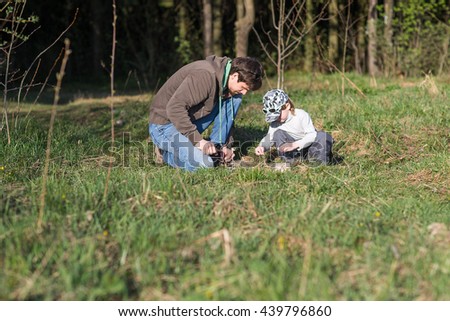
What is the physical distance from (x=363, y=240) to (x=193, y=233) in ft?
2.99

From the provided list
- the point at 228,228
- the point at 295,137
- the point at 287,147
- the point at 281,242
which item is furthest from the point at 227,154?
the point at 281,242

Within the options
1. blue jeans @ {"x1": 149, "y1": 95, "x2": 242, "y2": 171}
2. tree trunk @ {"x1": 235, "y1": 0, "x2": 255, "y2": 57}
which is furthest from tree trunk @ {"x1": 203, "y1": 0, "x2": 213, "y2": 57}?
blue jeans @ {"x1": 149, "y1": 95, "x2": 242, "y2": 171}

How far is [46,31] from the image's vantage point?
16.3 metres

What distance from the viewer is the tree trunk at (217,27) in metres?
14.3

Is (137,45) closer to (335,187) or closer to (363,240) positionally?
(335,187)

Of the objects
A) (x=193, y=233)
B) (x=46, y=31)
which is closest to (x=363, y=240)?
(x=193, y=233)

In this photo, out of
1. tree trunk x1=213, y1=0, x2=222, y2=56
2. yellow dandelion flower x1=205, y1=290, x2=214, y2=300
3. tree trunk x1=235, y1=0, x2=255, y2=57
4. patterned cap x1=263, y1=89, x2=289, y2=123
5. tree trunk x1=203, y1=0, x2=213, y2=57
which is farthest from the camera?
tree trunk x1=213, y1=0, x2=222, y2=56

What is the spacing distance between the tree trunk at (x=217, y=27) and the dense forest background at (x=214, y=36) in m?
0.02

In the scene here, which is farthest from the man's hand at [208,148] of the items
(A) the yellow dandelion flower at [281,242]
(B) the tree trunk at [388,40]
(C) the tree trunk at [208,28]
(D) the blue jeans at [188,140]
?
(B) the tree trunk at [388,40]

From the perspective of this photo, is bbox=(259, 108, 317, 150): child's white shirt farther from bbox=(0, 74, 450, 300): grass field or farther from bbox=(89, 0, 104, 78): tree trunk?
bbox=(89, 0, 104, 78): tree trunk

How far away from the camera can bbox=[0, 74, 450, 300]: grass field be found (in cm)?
301

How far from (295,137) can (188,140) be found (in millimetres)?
957

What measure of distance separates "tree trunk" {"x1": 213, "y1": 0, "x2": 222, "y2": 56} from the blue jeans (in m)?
Result: 8.46

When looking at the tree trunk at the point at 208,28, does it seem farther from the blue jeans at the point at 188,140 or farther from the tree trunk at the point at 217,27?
the blue jeans at the point at 188,140
